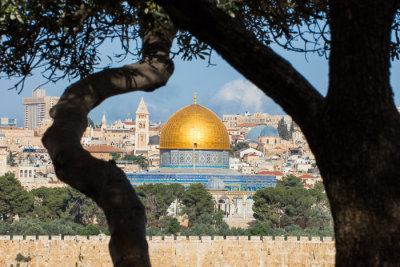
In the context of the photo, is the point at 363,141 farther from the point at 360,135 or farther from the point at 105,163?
the point at 105,163

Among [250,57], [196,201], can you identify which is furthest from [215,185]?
[250,57]

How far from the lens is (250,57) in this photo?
2.83 meters

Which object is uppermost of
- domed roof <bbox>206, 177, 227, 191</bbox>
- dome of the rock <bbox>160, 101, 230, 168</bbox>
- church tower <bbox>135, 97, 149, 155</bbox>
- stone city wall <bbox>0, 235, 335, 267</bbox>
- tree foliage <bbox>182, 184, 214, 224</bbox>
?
church tower <bbox>135, 97, 149, 155</bbox>

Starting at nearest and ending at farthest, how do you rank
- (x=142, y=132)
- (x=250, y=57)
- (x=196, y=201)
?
1. (x=250, y=57)
2. (x=196, y=201)
3. (x=142, y=132)

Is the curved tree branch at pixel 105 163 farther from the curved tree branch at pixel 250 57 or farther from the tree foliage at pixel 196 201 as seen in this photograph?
the tree foliage at pixel 196 201

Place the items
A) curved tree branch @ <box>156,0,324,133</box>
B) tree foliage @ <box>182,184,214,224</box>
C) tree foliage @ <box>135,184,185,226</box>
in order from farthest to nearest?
tree foliage @ <box>182,184,214,224</box> < tree foliage @ <box>135,184,185,226</box> < curved tree branch @ <box>156,0,324,133</box>

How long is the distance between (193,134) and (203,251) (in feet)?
68.5

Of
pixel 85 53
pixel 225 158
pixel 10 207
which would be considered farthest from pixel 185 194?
pixel 85 53

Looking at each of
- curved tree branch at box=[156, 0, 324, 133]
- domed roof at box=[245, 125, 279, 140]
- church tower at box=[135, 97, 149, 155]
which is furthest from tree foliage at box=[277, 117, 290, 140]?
curved tree branch at box=[156, 0, 324, 133]

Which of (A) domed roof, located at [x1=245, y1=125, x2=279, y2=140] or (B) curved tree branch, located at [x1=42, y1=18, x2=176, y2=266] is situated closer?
(B) curved tree branch, located at [x1=42, y1=18, x2=176, y2=266]

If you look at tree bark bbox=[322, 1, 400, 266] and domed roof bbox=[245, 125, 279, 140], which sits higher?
domed roof bbox=[245, 125, 279, 140]

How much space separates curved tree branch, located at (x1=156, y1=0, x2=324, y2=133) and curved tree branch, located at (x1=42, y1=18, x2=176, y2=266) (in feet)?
1.55

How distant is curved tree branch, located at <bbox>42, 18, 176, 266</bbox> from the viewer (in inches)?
101

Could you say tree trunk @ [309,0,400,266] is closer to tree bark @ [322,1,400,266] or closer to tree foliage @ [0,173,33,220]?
tree bark @ [322,1,400,266]
